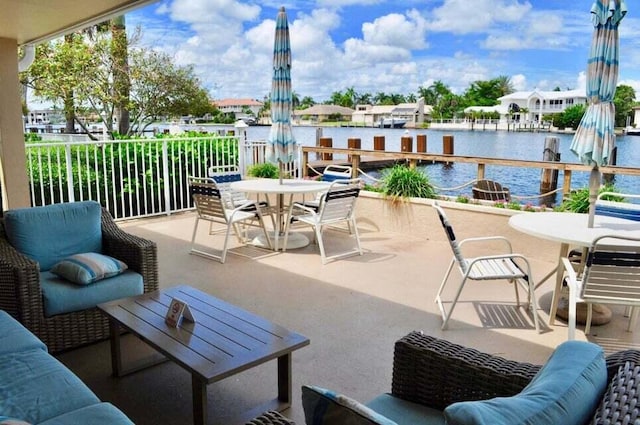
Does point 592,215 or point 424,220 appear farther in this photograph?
point 424,220

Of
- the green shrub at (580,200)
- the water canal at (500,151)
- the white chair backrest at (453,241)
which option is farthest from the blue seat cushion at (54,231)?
the water canal at (500,151)

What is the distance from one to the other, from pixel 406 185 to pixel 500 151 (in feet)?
45.0

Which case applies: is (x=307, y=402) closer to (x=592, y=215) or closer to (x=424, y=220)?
(x=592, y=215)

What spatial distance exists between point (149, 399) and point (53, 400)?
843mm

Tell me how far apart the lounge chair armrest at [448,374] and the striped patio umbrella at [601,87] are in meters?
2.45

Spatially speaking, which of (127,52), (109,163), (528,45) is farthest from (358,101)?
(109,163)

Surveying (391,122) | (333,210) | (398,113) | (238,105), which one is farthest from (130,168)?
(398,113)

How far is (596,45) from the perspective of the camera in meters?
3.61

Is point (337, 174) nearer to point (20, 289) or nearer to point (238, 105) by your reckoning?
point (20, 289)

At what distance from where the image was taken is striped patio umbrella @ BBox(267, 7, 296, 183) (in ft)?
19.1

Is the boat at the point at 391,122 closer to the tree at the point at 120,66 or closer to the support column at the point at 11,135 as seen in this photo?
the tree at the point at 120,66

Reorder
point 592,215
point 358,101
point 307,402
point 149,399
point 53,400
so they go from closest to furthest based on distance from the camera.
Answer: point 307,402
point 53,400
point 149,399
point 592,215
point 358,101

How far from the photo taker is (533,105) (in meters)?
21.5

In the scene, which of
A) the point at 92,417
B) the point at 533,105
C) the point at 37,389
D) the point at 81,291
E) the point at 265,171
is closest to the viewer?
the point at 92,417
